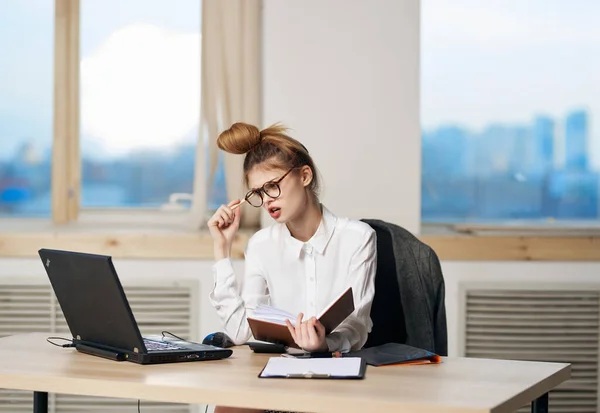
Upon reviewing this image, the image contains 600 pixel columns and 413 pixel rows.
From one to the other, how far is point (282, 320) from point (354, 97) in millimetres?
1579

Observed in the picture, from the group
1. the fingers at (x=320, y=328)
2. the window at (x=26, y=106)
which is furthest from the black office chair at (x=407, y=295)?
the window at (x=26, y=106)

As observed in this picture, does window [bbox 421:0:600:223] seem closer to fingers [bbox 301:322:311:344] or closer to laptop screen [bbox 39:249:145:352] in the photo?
fingers [bbox 301:322:311:344]

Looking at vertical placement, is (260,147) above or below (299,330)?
above

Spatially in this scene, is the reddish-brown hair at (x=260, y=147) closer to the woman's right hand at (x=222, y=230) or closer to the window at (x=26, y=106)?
the woman's right hand at (x=222, y=230)

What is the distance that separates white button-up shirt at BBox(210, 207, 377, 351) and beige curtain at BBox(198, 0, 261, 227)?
3.25 ft

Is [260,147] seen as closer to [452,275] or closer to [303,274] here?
[303,274]

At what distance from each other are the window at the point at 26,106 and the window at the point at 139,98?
168mm

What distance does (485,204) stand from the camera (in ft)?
12.3

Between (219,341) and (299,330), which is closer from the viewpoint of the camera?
(299,330)

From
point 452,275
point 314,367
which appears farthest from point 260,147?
point 452,275

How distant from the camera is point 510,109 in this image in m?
3.74

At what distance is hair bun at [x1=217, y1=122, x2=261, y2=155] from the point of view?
7.92 ft

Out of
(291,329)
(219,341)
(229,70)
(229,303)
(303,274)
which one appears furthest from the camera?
(229,70)

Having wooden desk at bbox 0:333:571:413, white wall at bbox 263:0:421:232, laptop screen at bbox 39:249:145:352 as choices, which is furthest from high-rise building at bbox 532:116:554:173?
laptop screen at bbox 39:249:145:352
